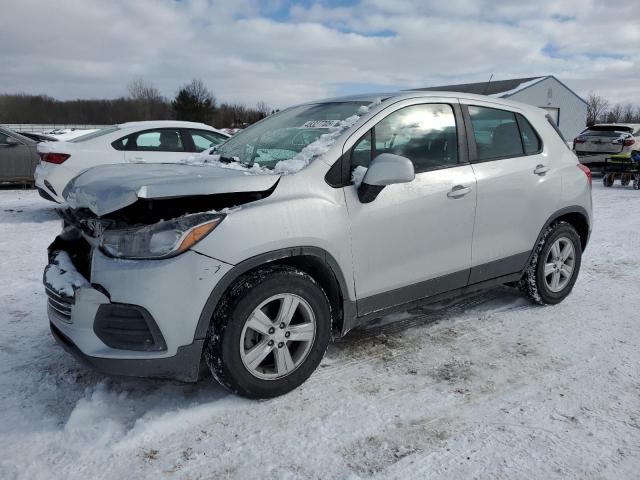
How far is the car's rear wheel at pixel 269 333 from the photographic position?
9.07 feet

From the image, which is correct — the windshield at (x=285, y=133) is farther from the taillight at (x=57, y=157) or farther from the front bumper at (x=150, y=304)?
the taillight at (x=57, y=157)

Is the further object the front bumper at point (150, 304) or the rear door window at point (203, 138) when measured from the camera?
the rear door window at point (203, 138)

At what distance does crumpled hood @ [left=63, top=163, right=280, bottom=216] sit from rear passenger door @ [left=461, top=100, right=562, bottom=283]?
5.53 ft

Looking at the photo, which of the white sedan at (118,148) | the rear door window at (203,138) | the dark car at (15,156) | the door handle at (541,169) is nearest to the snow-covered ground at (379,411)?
the door handle at (541,169)

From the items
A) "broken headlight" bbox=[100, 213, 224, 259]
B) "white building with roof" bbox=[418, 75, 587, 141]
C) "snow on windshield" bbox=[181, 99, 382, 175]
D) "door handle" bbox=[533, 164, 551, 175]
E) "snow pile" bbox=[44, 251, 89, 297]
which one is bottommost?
"snow pile" bbox=[44, 251, 89, 297]

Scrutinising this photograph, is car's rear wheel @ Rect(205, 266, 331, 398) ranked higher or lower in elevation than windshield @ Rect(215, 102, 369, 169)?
lower

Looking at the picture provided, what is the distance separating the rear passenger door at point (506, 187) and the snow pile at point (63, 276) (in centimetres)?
261

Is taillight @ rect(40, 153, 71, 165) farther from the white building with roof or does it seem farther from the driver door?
the white building with roof

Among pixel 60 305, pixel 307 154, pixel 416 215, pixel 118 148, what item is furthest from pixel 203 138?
pixel 60 305

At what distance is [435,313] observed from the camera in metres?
4.32

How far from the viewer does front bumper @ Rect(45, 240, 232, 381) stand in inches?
101

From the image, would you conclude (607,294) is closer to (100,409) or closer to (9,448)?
(100,409)

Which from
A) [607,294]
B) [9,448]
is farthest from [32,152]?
[607,294]

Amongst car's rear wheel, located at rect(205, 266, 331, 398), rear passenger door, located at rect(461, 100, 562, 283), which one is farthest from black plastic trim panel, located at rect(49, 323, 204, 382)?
rear passenger door, located at rect(461, 100, 562, 283)
